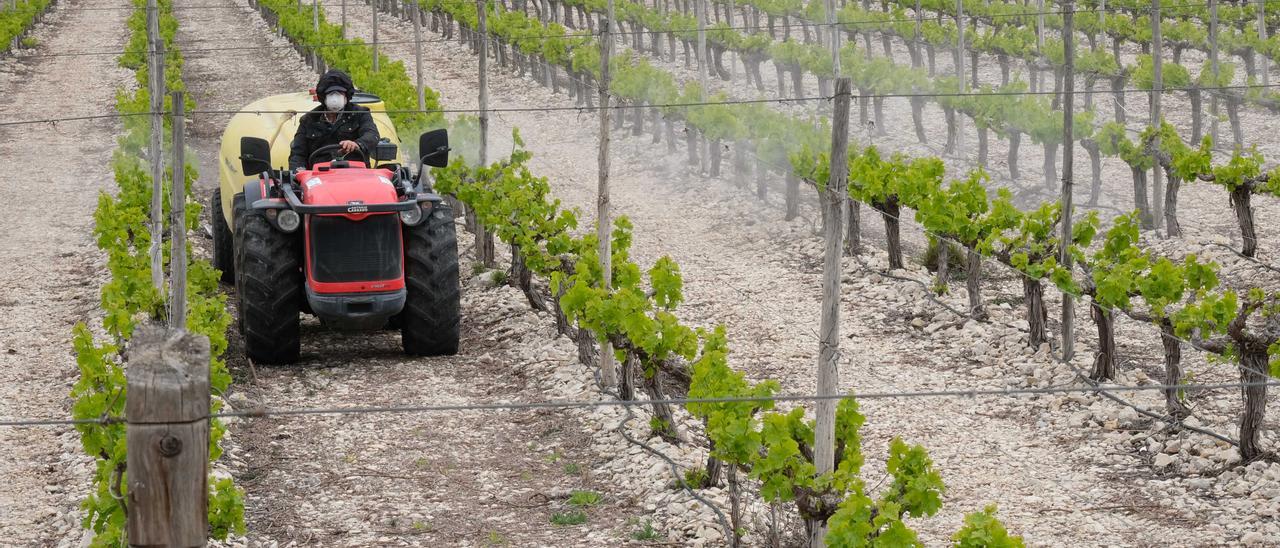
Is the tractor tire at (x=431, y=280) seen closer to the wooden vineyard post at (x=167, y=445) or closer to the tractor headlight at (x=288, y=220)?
the tractor headlight at (x=288, y=220)

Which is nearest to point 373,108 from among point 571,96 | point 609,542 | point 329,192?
point 329,192

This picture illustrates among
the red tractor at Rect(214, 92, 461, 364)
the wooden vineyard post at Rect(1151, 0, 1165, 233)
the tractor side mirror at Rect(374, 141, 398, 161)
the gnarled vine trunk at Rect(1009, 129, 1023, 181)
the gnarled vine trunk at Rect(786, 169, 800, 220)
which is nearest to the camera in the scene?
the red tractor at Rect(214, 92, 461, 364)

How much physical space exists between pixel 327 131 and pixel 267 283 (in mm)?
1740

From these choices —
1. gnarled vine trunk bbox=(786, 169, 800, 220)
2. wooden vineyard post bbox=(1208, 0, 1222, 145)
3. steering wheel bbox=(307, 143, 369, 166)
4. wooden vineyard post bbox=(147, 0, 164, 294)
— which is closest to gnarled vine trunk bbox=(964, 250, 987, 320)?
gnarled vine trunk bbox=(786, 169, 800, 220)

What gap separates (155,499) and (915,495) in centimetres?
456

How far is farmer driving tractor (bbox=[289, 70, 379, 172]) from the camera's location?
39.7 feet

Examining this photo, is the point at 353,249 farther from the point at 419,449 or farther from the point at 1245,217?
the point at 1245,217

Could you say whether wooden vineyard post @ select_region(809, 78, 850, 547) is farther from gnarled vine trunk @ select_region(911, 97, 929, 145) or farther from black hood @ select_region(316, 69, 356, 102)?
gnarled vine trunk @ select_region(911, 97, 929, 145)

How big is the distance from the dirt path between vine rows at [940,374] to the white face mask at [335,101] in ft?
14.0

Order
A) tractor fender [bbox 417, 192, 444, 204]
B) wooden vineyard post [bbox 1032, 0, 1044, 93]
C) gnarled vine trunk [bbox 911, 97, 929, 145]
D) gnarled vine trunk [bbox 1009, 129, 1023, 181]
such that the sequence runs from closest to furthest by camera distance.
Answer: tractor fender [bbox 417, 192, 444, 204]
gnarled vine trunk [bbox 1009, 129, 1023, 181]
gnarled vine trunk [bbox 911, 97, 929, 145]
wooden vineyard post [bbox 1032, 0, 1044, 93]

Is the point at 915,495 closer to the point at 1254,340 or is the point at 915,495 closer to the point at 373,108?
the point at 1254,340

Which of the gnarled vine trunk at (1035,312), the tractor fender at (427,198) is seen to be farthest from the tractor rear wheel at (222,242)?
the gnarled vine trunk at (1035,312)

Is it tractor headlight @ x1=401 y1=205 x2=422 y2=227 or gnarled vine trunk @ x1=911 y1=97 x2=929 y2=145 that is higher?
tractor headlight @ x1=401 y1=205 x2=422 y2=227

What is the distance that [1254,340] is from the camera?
1000 centimetres
